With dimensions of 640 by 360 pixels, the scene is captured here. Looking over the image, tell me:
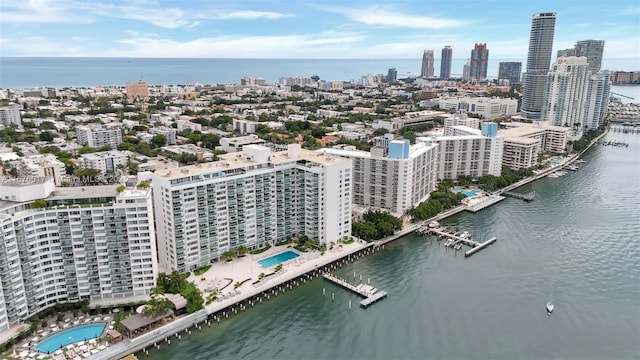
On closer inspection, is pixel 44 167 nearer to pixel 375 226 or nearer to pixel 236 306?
pixel 236 306

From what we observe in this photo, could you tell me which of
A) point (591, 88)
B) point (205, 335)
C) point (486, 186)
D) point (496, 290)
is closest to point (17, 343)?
point (205, 335)

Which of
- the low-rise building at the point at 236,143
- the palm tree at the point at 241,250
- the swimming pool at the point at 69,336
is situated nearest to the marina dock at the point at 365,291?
the palm tree at the point at 241,250

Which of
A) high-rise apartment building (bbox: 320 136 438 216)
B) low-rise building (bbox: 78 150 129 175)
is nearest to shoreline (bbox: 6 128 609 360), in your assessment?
high-rise apartment building (bbox: 320 136 438 216)

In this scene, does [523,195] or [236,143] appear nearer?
[523,195]

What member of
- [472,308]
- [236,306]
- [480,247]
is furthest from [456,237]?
[236,306]

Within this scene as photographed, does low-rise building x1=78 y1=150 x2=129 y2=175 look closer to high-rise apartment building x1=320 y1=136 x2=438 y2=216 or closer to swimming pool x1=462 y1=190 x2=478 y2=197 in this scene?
high-rise apartment building x1=320 y1=136 x2=438 y2=216

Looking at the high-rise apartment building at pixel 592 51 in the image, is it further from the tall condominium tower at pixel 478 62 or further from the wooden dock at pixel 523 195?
the wooden dock at pixel 523 195

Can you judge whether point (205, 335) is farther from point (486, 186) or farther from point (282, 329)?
point (486, 186)
